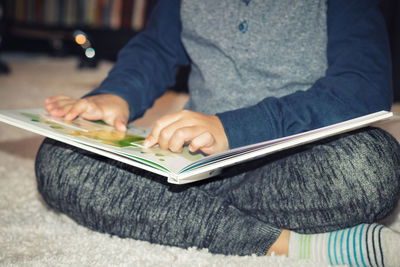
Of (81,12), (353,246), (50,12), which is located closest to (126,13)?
(81,12)

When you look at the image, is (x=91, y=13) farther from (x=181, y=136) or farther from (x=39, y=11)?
(x=181, y=136)

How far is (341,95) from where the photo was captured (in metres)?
0.53

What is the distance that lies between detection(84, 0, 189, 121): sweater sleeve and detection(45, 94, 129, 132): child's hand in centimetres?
6

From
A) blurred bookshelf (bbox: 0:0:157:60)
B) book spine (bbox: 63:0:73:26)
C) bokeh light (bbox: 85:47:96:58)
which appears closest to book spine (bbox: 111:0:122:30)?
blurred bookshelf (bbox: 0:0:157:60)

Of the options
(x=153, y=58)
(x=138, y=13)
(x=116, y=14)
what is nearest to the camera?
(x=153, y=58)

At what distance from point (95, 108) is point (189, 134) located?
0.23 meters

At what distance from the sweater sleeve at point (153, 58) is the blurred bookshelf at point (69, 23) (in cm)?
206

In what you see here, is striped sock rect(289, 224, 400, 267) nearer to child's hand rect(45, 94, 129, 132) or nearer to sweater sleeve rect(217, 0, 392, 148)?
sweater sleeve rect(217, 0, 392, 148)

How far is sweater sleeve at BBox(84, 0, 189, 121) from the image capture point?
2.43 feet

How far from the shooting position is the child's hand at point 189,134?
46 cm

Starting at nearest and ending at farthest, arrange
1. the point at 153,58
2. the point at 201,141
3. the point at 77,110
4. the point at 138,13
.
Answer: the point at 201,141, the point at 77,110, the point at 153,58, the point at 138,13

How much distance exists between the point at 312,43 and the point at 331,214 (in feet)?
1.00

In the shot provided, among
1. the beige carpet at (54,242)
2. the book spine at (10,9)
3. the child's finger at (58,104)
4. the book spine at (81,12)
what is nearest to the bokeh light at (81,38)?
the book spine at (81,12)

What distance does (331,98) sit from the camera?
534 millimetres
